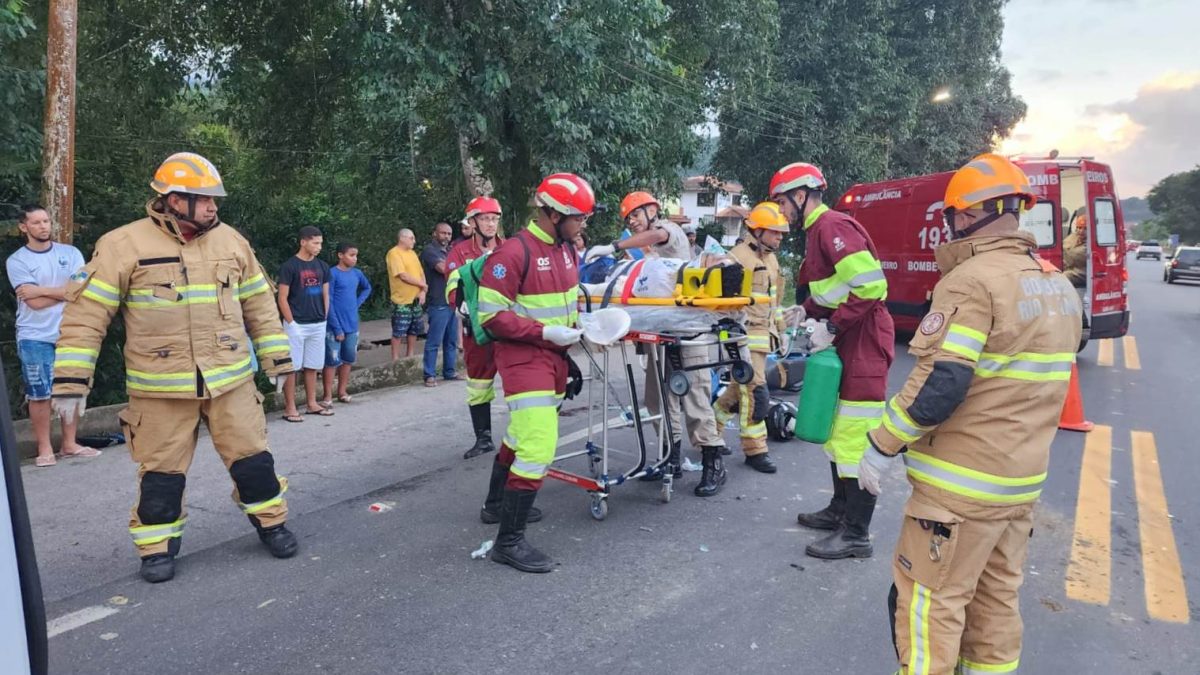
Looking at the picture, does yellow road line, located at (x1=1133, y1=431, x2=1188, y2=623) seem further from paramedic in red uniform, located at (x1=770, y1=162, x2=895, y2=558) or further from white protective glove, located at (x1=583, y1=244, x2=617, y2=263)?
white protective glove, located at (x1=583, y1=244, x2=617, y2=263)

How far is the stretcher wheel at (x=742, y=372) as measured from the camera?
4516mm

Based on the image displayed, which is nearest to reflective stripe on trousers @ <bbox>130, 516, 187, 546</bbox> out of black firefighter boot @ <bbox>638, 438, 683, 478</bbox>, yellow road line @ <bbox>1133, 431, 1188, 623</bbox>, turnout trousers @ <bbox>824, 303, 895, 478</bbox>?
black firefighter boot @ <bbox>638, 438, 683, 478</bbox>

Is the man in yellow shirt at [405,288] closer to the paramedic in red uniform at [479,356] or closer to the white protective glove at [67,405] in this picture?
the paramedic in red uniform at [479,356]

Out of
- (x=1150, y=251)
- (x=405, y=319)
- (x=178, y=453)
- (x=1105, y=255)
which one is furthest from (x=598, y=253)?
(x=1150, y=251)

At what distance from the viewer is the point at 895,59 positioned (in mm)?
20453

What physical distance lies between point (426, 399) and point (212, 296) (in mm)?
4415

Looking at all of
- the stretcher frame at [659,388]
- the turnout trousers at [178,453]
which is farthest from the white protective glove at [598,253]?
the turnout trousers at [178,453]

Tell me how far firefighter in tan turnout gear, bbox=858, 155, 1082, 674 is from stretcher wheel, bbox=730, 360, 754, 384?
1822 millimetres

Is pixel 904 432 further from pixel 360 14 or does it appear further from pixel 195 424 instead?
pixel 360 14

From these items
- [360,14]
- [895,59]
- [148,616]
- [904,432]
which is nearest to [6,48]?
[360,14]

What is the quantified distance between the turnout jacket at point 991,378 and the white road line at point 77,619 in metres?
3.50

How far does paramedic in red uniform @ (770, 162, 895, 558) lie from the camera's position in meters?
4.23

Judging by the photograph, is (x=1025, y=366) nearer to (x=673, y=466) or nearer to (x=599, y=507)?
(x=599, y=507)

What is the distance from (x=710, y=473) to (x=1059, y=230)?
7.63 m
